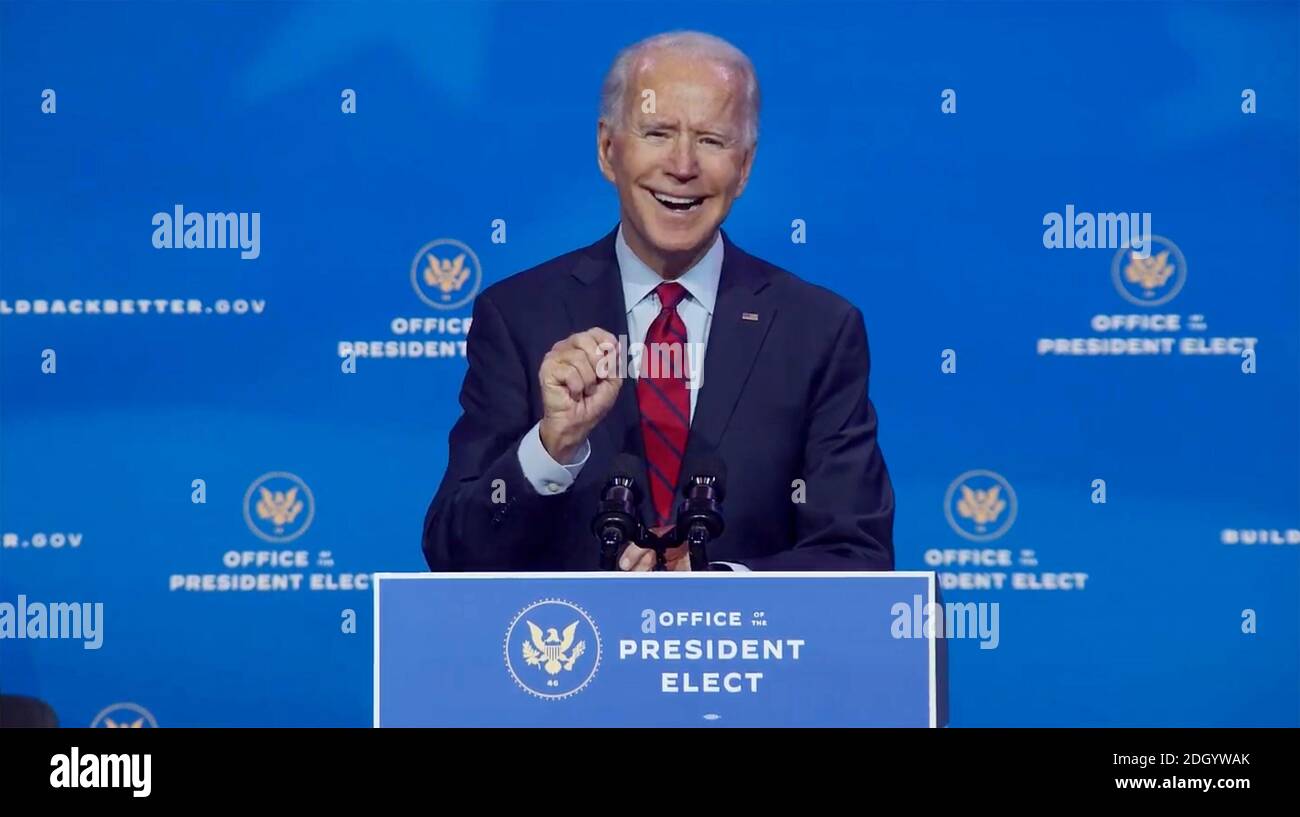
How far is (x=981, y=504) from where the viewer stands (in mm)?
5180

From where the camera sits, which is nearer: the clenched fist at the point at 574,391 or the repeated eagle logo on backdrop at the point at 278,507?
the clenched fist at the point at 574,391

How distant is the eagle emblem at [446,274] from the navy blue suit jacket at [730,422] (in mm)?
130

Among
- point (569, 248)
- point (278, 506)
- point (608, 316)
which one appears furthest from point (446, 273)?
point (278, 506)

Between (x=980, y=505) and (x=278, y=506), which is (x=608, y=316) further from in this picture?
(x=980, y=505)

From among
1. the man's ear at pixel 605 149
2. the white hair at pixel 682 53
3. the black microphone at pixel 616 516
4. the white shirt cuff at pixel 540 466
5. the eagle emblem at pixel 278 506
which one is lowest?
the black microphone at pixel 616 516

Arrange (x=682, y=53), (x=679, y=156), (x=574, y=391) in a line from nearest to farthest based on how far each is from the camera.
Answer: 1. (x=574, y=391)
2. (x=679, y=156)
3. (x=682, y=53)

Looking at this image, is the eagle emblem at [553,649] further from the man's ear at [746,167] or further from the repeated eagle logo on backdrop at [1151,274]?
the repeated eagle logo on backdrop at [1151,274]

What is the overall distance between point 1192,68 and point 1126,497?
1406mm

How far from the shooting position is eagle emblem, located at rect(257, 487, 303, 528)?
205 inches

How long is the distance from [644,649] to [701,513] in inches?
14.7

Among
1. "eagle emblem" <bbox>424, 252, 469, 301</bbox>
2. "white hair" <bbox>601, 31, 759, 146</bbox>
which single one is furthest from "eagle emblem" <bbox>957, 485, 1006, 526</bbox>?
"eagle emblem" <bbox>424, 252, 469, 301</bbox>

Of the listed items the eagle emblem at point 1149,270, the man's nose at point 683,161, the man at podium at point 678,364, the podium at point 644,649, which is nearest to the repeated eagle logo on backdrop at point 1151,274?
the eagle emblem at point 1149,270

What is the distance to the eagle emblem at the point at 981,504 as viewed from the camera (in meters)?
5.18
